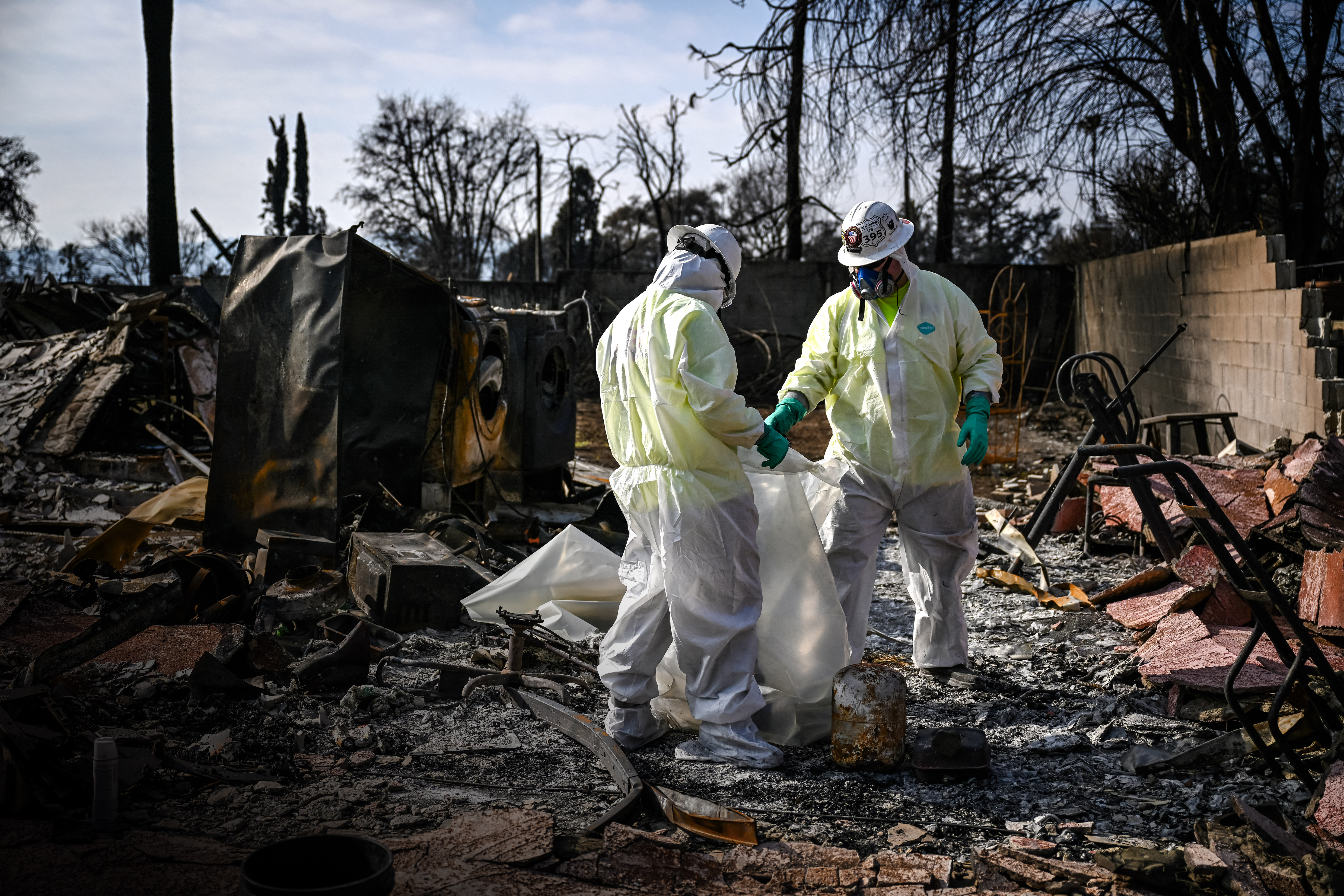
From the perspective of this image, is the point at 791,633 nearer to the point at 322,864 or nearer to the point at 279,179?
the point at 322,864

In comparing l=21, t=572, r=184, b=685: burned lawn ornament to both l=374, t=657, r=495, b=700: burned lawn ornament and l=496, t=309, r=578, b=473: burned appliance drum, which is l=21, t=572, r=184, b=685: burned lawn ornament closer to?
l=374, t=657, r=495, b=700: burned lawn ornament

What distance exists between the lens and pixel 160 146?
1519cm

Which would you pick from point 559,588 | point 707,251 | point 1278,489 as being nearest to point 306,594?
point 559,588

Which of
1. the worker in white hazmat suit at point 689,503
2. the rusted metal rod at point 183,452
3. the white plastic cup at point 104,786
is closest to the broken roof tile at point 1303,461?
the worker in white hazmat suit at point 689,503

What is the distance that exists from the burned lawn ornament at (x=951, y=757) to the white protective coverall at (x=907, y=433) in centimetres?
72

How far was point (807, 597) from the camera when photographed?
139 inches

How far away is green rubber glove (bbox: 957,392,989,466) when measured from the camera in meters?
3.77

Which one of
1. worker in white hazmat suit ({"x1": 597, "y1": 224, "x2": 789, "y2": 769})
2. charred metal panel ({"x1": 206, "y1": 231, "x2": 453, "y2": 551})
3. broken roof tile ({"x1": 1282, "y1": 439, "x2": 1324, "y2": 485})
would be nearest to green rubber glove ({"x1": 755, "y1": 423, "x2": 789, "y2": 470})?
worker in white hazmat suit ({"x1": 597, "y1": 224, "x2": 789, "y2": 769})

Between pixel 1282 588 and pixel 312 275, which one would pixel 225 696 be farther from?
pixel 1282 588

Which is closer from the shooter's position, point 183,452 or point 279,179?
point 183,452

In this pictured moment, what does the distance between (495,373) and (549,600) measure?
252 centimetres

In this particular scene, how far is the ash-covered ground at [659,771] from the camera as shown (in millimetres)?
2775

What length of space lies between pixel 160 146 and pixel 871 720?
15.9 m

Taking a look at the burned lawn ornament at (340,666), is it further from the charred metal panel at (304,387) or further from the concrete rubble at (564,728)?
the charred metal panel at (304,387)
